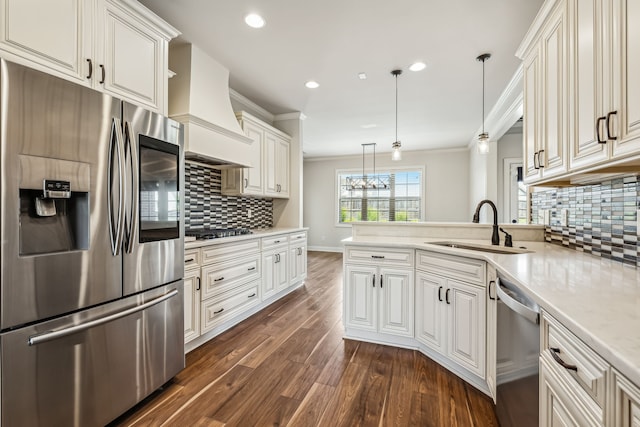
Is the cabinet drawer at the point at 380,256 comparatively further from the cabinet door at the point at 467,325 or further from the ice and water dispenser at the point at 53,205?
the ice and water dispenser at the point at 53,205

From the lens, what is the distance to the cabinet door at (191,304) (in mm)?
2264

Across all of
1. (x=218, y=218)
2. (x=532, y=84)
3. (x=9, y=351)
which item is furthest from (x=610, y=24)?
(x=218, y=218)

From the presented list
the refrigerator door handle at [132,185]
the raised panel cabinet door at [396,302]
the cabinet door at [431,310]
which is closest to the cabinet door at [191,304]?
the refrigerator door handle at [132,185]

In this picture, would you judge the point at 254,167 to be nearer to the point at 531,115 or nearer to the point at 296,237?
the point at 296,237

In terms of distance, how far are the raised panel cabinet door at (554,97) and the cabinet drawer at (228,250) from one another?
99.6 inches

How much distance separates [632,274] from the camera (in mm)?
1277

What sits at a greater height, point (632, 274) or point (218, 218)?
point (218, 218)

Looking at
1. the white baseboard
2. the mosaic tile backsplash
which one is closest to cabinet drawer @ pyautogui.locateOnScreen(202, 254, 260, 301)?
the mosaic tile backsplash

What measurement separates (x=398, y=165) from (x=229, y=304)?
6.05m

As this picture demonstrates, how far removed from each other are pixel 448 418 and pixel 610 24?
2.03m

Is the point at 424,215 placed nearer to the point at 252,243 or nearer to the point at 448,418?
the point at 252,243

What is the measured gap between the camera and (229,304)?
2.75m

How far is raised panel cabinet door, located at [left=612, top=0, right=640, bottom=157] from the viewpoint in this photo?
99cm

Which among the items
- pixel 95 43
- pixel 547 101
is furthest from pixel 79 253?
pixel 547 101
